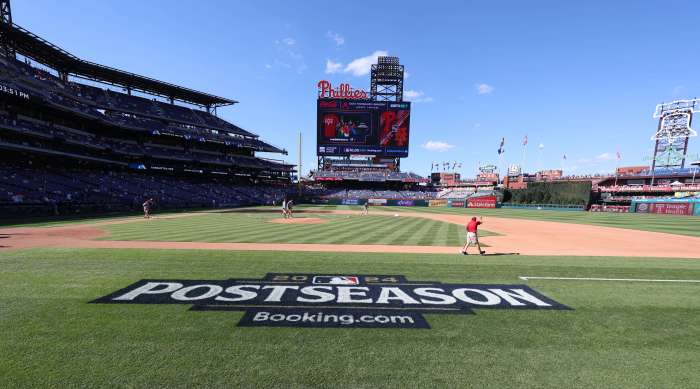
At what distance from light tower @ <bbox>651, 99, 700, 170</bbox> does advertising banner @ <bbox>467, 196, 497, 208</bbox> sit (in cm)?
5267

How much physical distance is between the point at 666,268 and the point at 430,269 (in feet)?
25.4

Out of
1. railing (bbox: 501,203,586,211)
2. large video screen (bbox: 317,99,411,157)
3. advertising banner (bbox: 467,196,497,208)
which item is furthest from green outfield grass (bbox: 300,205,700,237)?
large video screen (bbox: 317,99,411,157)

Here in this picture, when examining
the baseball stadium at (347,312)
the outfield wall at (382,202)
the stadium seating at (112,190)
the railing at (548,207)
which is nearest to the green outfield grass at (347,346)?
the baseball stadium at (347,312)

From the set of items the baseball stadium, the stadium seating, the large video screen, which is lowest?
the baseball stadium

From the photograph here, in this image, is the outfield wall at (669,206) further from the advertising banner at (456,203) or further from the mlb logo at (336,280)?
the mlb logo at (336,280)

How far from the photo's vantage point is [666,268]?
9242mm

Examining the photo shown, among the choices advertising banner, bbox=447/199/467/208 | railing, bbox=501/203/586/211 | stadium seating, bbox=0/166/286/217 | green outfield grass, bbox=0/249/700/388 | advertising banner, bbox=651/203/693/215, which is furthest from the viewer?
advertising banner, bbox=447/199/467/208

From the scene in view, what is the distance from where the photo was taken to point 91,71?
46.1 m

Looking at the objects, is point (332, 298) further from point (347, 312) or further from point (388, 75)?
point (388, 75)

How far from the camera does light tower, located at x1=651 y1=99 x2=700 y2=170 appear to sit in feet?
220

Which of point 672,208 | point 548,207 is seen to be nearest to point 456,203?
point 548,207

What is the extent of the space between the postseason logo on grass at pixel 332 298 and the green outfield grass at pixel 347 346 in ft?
0.98

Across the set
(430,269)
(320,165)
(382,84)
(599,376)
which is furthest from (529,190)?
(599,376)

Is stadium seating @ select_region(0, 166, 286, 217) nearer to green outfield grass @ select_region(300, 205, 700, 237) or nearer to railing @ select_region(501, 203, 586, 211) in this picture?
green outfield grass @ select_region(300, 205, 700, 237)
